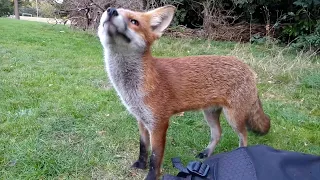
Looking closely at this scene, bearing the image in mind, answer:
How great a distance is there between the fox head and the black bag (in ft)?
4.42

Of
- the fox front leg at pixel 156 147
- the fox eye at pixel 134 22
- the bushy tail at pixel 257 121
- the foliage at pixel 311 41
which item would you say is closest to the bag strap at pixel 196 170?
the fox front leg at pixel 156 147

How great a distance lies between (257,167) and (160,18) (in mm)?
1950

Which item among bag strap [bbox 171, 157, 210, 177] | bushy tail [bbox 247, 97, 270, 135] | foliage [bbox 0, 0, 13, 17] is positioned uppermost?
bag strap [bbox 171, 157, 210, 177]

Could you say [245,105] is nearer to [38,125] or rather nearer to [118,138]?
[118,138]

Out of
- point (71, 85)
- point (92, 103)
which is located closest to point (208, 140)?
point (92, 103)

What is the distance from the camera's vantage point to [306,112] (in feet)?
19.0

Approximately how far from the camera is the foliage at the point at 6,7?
38.6 metres

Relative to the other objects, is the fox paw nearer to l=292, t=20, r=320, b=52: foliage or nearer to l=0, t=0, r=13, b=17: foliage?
l=292, t=20, r=320, b=52: foliage

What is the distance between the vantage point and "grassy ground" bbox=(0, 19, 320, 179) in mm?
3587

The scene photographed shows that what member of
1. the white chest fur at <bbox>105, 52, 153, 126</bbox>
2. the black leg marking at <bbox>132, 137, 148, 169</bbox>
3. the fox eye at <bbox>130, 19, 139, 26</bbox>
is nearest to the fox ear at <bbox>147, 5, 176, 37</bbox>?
the fox eye at <bbox>130, 19, 139, 26</bbox>

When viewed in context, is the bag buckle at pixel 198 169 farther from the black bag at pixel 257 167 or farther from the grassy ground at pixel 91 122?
the grassy ground at pixel 91 122

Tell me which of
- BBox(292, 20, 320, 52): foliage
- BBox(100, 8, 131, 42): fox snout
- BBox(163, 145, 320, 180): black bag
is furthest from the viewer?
BBox(292, 20, 320, 52): foliage

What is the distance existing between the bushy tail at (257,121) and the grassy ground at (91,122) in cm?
47

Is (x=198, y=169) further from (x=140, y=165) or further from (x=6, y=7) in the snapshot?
(x=6, y=7)
